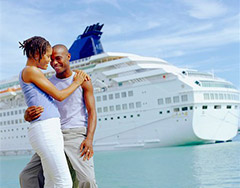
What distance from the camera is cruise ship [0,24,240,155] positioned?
19178 mm

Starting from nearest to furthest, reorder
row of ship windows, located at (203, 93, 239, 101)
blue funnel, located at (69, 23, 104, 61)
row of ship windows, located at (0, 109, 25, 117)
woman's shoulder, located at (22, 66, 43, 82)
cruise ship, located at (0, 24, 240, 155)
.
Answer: woman's shoulder, located at (22, 66, 43, 82) < cruise ship, located at (0, 24, 240, 155) < row of ship windows, located at (203, 93, 239, 101) < row of ship windows, located at (0, 109, 25, 117) < blue funnel, located at (69, 23, 104, 61)

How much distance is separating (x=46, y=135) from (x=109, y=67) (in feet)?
70.9

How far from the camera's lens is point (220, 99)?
20.3 meters

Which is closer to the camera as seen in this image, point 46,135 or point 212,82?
point 46,135

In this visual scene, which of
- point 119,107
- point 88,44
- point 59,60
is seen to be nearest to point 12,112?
point 88,44

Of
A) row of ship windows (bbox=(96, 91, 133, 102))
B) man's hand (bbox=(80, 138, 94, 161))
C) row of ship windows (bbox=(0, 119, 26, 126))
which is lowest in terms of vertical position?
row of ship windows (bbox=(0, 119, 26, 126))

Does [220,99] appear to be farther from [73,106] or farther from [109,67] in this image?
[73,106]

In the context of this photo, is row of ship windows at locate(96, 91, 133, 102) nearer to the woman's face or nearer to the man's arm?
the man's arm

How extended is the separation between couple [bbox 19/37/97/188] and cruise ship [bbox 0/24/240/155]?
1667 centimetres

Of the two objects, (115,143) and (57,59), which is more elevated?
(57,59)

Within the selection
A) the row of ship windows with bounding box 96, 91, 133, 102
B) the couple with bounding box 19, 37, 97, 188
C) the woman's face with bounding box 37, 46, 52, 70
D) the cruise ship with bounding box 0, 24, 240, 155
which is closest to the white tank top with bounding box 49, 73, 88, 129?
the couple with bounding box 19, 37, 97, 188

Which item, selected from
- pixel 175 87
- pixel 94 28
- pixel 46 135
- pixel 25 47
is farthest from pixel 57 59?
pixel 94 28

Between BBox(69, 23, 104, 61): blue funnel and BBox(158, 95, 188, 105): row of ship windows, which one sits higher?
BBox(69, 23, 104, 61): blue funnel

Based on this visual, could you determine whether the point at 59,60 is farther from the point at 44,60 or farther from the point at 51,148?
the point at 51,148
